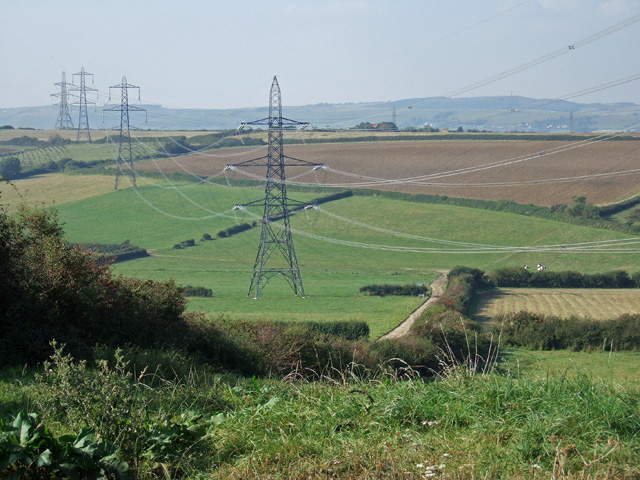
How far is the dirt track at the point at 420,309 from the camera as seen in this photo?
104ft

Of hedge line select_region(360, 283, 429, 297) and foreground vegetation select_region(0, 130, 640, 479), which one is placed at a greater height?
foreground vegetation select_region(0, 130, 640, 479)

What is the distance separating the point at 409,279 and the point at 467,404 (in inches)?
1757

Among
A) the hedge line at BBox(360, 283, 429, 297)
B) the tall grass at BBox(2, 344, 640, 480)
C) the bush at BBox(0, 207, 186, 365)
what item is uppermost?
the tall grass at BBox(2, 344, 640, 480)


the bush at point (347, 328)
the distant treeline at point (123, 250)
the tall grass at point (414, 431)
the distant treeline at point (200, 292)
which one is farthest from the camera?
the distant treeline at point (123, 250)

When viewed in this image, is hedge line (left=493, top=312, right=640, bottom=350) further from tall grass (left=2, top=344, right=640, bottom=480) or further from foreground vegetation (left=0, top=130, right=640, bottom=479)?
tall grass (left=2, top=344, right=640, bottom=480)

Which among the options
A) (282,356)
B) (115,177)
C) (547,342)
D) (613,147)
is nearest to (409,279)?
(547,342)

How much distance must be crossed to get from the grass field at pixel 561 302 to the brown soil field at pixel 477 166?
20514 mm

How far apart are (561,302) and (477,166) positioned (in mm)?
37032

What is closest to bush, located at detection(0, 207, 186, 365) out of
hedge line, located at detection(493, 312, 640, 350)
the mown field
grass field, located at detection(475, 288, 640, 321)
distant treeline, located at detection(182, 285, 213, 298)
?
hedge line, located at detection(493, 312, 640, 350)

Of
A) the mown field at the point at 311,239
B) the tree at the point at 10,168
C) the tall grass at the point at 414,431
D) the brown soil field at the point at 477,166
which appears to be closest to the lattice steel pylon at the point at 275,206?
the mown field at the point at 311,239

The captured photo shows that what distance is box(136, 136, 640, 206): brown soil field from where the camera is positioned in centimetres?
6588

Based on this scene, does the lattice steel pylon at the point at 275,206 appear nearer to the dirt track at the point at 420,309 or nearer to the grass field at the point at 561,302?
the dirt track at the point at 420,309

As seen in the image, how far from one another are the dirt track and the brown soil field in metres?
20.9

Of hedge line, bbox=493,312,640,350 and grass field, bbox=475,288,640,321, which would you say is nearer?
hedge line, bbox=493,312,640,350
